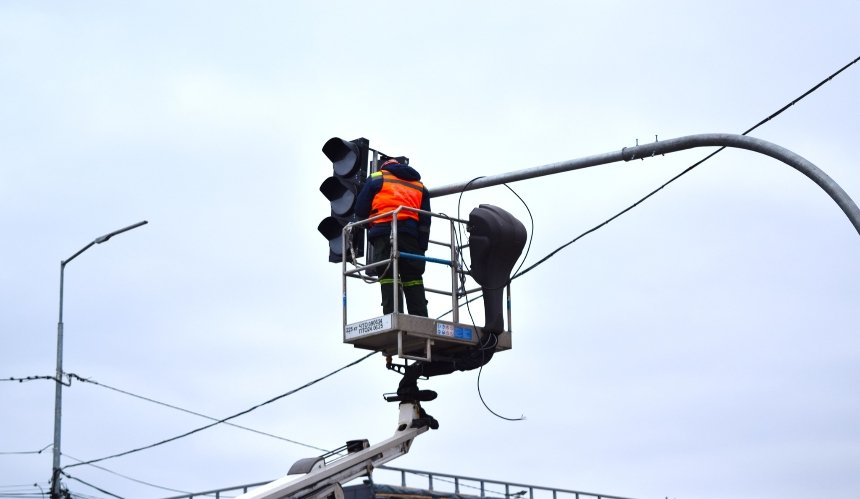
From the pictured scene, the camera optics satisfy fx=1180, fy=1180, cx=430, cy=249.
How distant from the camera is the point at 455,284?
15.1 m

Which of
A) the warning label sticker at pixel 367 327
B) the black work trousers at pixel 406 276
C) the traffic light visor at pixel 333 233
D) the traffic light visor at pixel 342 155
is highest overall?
the traffic light visor at pixel 342 155

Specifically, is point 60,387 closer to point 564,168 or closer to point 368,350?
point 368,350

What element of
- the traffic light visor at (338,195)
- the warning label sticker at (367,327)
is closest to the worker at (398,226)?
the warning label sticker at (367,327)

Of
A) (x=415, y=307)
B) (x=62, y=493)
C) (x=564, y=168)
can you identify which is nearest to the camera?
(x=564, y=168)

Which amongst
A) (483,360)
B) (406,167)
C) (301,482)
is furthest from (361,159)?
(301,482)

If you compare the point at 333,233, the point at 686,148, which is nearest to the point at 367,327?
the point at 333,233

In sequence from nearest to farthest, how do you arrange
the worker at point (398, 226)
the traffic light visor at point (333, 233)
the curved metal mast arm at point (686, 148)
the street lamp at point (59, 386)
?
1. the curved metal mast arm at point (686, 148)
2. the worker at point (398, 226)
3. the traffic light visor at point (333, 233)
4. the street lamp at point (59, 386)

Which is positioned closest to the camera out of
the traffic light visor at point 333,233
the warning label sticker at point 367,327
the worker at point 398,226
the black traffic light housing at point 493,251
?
the warning label sticker at point 367,327

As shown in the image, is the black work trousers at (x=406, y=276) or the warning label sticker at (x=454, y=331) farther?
the black work trousers at (x=406, y=276)

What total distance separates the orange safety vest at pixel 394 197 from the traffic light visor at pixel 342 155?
0.59 metres

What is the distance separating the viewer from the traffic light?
15.5m

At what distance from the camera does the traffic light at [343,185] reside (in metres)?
15.5

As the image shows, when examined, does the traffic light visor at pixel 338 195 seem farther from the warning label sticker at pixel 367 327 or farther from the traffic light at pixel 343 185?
the warning label sticker at pixel 367 327

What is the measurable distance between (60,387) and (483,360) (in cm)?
1367
